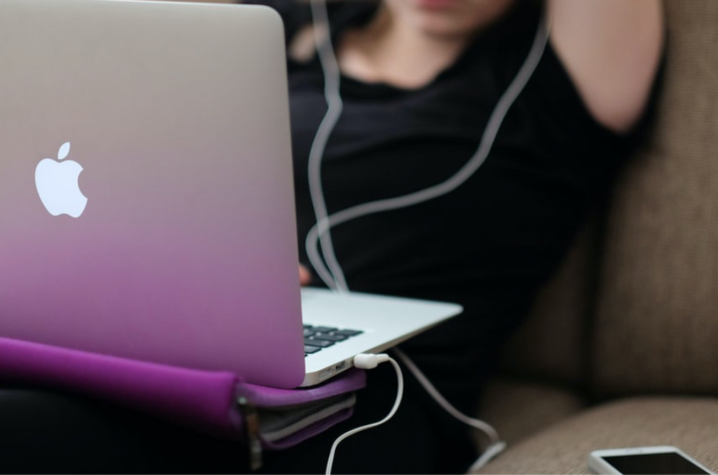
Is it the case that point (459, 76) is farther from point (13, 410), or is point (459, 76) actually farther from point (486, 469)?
point (13, 410)

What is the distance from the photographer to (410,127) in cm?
100

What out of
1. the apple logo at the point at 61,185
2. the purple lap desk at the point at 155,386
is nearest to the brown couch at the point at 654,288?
the purple lap desk at the point at 155,386

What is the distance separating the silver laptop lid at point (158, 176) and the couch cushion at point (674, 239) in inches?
23.7

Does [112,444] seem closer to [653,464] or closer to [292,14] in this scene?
[653,464]

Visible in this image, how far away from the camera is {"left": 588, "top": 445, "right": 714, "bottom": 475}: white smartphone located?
2.18ft

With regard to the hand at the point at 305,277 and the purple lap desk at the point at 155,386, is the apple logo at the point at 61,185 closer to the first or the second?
the purple lap desk at the point at 155,386

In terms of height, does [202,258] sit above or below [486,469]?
above

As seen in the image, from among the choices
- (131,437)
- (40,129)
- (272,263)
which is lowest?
(131,437)

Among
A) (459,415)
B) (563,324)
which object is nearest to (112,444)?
(459,415)

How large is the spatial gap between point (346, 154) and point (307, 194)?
9cm

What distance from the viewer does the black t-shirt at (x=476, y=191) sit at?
965 mm

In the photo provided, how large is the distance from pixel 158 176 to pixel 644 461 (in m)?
0.50

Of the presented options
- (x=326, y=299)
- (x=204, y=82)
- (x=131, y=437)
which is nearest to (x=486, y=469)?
(x=326, y=299)

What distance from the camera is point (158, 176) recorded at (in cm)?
54
